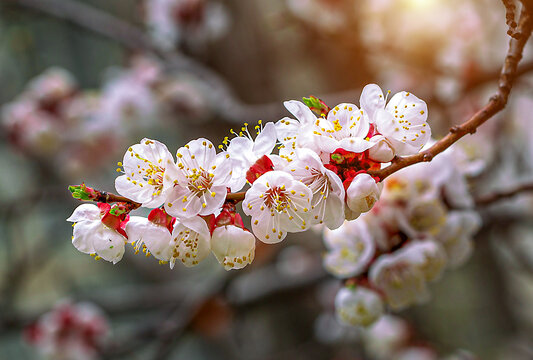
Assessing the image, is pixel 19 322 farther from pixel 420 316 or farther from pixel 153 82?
pixel 420 316

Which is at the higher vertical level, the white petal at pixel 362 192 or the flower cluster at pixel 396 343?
the white petal at pixel 362 192

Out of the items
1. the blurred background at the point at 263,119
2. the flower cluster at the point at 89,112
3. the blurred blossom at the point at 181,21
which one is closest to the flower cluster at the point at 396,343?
the blurred background at the point at 263,119

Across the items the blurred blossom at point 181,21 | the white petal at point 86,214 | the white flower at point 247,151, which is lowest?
the white petal at point 86,214

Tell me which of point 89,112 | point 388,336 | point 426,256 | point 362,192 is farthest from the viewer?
point 89,112

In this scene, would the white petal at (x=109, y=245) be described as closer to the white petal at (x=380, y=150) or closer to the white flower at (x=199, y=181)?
the white flower at (x=199, y=181)

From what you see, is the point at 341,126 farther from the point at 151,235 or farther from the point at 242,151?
the point at 151,235

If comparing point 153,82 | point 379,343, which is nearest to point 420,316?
point 379,343

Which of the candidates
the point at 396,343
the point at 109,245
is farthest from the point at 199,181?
the point at 396,343

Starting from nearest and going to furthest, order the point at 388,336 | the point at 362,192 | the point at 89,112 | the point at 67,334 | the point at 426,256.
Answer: the point at 362,192
the point at 426,256
the point at 67,334
the point at 388,336
the point at 89,112
